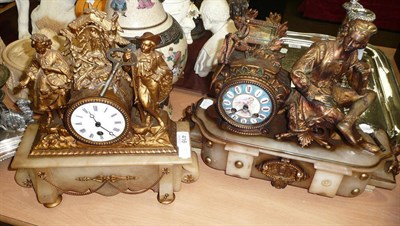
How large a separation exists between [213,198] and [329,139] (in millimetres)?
382

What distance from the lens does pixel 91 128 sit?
100 cm

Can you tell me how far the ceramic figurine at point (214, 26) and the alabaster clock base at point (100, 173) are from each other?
471 millimetres

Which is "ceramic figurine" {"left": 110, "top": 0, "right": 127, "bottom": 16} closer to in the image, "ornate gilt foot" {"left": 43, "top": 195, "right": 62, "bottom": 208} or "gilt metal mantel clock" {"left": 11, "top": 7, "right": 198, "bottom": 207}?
"gilt metal mantel clock" {"left": 11, "top": 7, "right": 198, "bottom": 207}

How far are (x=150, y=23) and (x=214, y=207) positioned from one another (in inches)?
24.4

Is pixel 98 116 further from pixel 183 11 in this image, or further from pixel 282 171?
pixel 183 11

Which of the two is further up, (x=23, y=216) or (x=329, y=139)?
(x=329, y=139)

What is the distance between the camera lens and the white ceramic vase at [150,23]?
1260 millimetres

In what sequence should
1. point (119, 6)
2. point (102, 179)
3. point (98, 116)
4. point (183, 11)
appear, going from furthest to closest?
point (183, 11)
point (119, 6)
point (102, 179)
point (98, 116)

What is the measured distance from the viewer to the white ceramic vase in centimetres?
126

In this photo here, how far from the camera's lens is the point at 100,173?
1072 millimetres

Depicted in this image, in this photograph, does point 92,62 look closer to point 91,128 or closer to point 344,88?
point 91,128

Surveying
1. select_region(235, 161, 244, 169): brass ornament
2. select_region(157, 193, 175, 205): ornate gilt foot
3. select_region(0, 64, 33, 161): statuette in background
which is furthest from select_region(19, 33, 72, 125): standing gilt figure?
select_region(235, 161, 244, 169): brass ornament

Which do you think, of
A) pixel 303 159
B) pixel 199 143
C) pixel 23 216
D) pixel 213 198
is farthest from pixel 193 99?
pixel 23 216

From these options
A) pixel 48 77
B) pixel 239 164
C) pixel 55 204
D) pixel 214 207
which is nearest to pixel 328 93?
pixel 239 164
